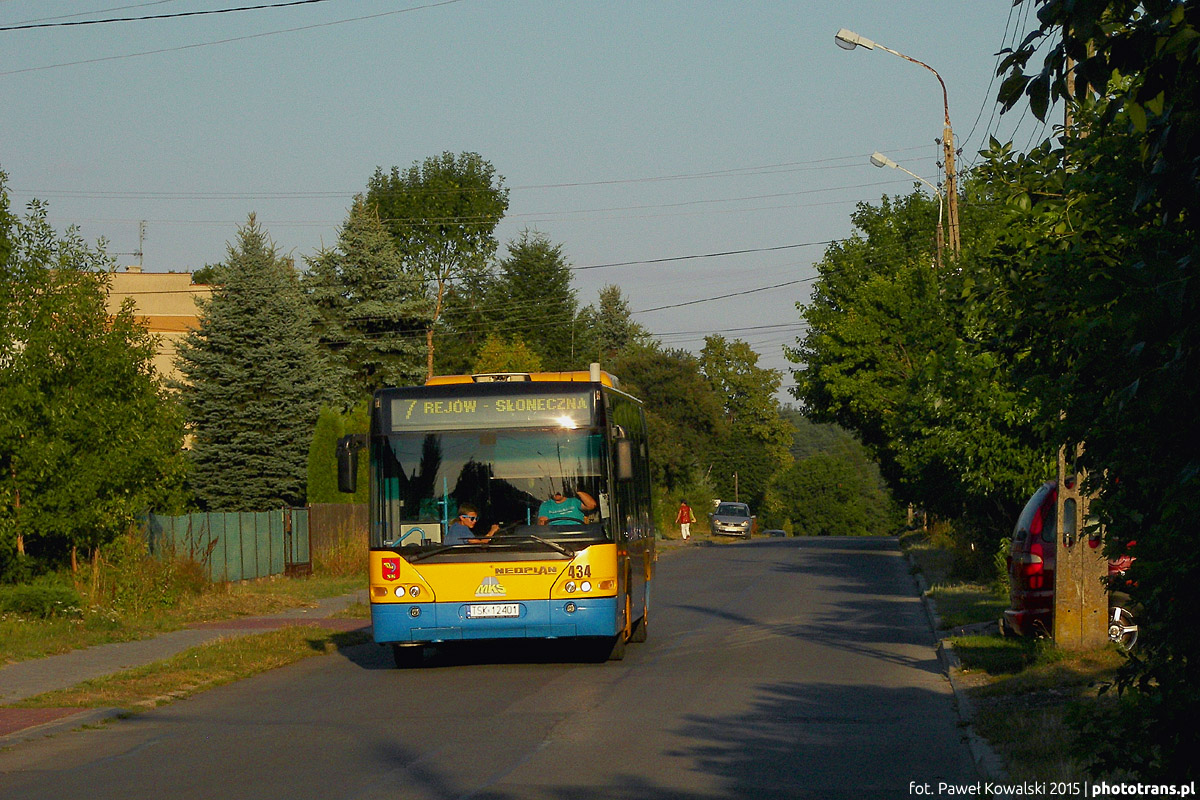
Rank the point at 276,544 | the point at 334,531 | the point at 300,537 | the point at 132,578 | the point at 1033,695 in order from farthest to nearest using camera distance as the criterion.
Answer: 1. the point at 334,531
2. the point at 300,537
3. the point at 276,544
4. the point at 132,578
5. the point at 1033,695

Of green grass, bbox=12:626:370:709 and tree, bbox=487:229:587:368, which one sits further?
tree, bbox=487:229:587:368

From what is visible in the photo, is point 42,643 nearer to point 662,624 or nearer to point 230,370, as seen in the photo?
point 662,624

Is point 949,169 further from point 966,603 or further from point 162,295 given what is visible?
point 162,295

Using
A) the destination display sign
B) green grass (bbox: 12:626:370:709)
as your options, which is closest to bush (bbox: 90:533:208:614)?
green grass (bbox: 12:626:370:709)

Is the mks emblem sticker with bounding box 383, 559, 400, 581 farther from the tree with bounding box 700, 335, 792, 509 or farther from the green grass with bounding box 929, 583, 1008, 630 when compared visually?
the tree with bounding box 700, 335, 792, 509

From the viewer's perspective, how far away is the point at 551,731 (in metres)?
9.84

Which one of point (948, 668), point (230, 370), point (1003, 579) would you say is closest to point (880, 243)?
point (230, 370)

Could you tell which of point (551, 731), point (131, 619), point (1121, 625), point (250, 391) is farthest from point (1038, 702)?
point (250, 391)

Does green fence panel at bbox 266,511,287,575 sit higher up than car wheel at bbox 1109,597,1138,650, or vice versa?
green fence panel at bbox 266,511,287,575

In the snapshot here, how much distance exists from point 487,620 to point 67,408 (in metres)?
8.06

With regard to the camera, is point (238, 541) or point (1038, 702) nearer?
point (1038, 702)

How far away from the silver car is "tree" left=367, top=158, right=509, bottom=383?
19.2 m

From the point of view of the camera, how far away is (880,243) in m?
66.7

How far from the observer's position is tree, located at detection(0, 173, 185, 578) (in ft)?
59.1
